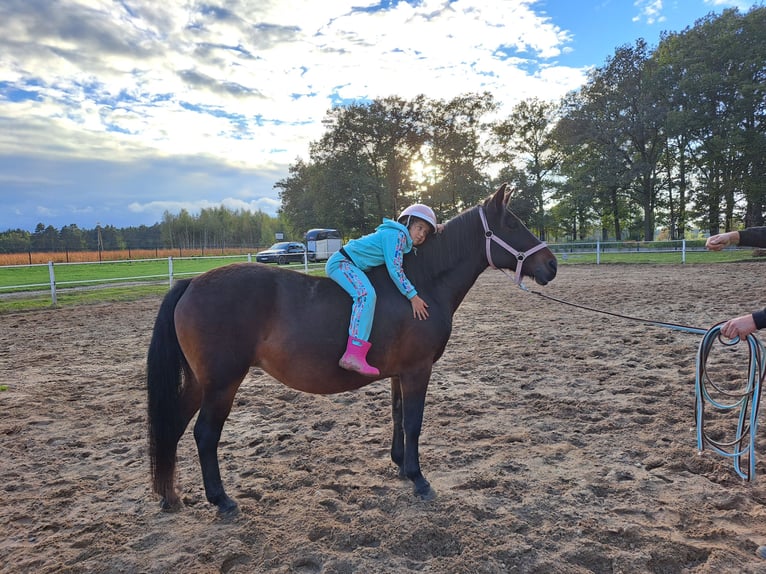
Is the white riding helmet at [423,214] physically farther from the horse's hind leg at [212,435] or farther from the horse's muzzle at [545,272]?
the horse's hind leg at [212,435]

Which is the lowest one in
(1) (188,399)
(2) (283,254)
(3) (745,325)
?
(1) (188,399)

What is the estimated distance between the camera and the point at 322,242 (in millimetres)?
36281

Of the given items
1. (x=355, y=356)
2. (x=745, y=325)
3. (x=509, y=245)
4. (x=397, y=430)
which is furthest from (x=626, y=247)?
(x=355, y=356)

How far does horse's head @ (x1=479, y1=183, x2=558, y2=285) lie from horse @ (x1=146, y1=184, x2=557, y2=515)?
618 mm

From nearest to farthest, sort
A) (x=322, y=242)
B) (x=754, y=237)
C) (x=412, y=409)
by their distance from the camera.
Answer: (x=754, y=237), (x=412, y=409), (x=322, y=242)

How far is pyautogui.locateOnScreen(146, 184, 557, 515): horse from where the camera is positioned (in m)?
3.16

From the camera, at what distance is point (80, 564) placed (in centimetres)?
257

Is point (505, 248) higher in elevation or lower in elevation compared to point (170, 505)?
higher

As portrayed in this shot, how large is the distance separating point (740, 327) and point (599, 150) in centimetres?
4330

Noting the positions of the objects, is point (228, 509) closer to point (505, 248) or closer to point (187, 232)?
point (505, 248)

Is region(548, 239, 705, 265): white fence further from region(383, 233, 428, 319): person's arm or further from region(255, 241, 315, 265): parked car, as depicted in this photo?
region(383, 233, 428, 319): person's arm

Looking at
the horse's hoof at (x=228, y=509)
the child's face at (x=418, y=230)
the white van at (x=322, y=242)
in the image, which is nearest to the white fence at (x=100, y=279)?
the white van at (x=322, y=242)

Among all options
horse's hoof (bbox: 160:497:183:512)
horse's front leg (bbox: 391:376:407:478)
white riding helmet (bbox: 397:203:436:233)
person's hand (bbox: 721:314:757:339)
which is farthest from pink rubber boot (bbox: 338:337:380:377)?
person's hand (bbox: 721:314:757:339)

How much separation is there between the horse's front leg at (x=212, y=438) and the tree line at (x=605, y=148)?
38336 mm
